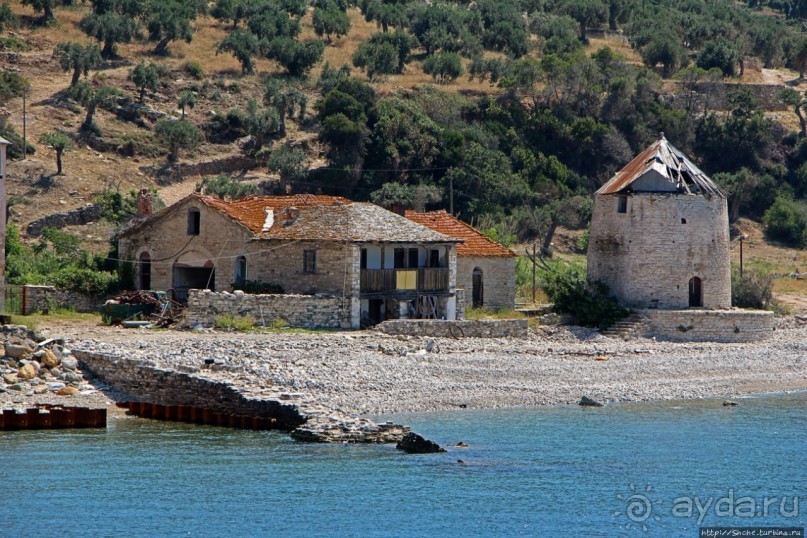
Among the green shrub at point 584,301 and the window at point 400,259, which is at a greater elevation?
the window at point 400,259

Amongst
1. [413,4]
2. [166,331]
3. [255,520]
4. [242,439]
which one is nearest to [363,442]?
[242,439]

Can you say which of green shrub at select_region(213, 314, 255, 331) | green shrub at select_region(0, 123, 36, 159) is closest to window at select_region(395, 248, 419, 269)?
green shrub at select_region(213, 314, 255, 331)

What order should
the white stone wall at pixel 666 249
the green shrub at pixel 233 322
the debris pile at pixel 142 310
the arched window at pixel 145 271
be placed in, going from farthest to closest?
the white stone wall at pixel 666 249 → the arched window at pixel 145 271 → the debris pile at pixel 142 310 → the green shrub at pixel 233 322

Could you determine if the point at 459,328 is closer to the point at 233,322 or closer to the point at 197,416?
the point at 233,322

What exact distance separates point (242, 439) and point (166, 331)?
10.3 m

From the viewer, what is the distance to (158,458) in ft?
83.7

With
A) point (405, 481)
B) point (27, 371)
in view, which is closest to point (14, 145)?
point (27, 371)

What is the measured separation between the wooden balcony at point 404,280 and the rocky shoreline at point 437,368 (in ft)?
8.10

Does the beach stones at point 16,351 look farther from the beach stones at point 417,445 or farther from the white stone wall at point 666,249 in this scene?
the white stone wall at point 666,249

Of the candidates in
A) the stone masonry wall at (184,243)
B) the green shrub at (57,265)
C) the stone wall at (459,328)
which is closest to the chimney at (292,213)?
the stone masonry wall at (184,243)

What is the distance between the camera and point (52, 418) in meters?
28.2

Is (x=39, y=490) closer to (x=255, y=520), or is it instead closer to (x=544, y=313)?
(x=255, y=520)

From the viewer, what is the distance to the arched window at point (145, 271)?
42469 millimetres

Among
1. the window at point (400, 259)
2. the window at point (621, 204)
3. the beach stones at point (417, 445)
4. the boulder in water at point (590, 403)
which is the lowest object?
the beach stones at point (417, 445)
